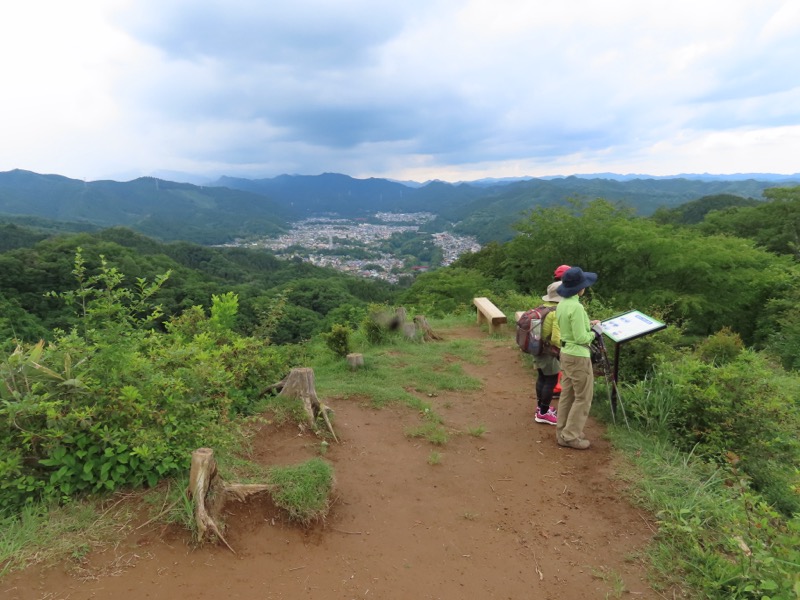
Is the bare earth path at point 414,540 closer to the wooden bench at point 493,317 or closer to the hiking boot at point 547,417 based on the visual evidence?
the hiking boot at point 547,417

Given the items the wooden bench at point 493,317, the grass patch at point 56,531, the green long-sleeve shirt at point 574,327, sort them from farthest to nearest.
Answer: the wooden bench at point 493,317 → the green long-sleeve shirt at point 574,327 → the grass patch at point 56,531

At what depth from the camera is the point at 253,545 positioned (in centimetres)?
275

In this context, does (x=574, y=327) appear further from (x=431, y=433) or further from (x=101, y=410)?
(x=101, y=410)

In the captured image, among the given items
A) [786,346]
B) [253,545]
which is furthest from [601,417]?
[786,346]

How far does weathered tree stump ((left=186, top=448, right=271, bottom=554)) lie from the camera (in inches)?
106

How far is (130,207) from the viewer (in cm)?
17188

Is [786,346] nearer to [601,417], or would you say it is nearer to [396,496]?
[601,417]

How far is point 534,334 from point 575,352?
48 cm

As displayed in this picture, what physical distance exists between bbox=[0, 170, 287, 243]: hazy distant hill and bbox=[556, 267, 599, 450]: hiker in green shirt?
136 m

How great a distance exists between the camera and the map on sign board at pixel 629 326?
3.93 metres

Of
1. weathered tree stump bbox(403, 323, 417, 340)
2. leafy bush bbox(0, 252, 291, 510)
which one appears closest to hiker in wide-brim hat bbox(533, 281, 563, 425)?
leafy bush bbox(0, 252, 291, 510)

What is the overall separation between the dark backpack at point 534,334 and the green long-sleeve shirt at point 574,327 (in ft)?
1.06

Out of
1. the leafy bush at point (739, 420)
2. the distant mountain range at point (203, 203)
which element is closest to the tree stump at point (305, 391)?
the leafy bush at point (739, 420)

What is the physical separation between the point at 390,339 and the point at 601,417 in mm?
4108
